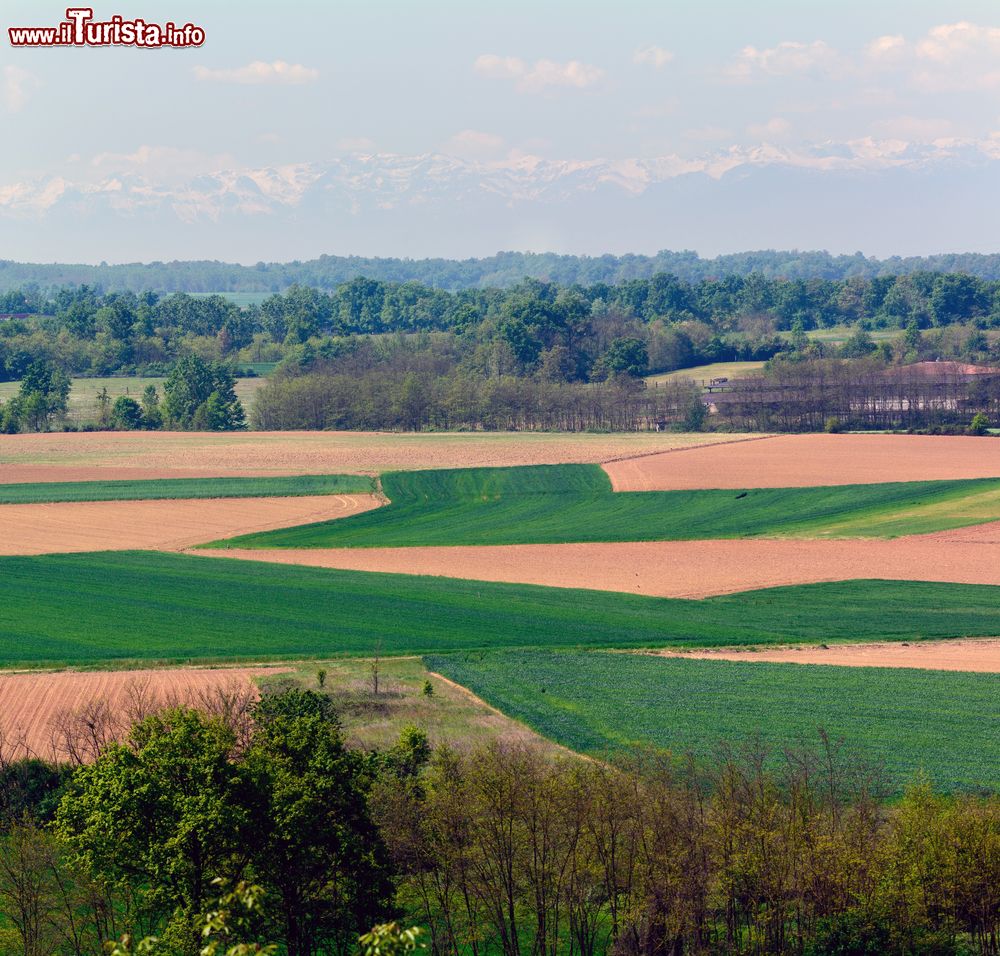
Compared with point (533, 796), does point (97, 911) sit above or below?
below

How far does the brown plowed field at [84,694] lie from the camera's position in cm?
3866

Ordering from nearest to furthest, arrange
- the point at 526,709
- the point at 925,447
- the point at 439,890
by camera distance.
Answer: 1. the point at 439,890
2. the point at 526,709
3. the point at 925,447

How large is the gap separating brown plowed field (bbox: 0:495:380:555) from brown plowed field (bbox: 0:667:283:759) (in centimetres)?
2664

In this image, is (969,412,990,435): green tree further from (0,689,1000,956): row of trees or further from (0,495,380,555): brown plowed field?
(0,689,1000,956): row of trees

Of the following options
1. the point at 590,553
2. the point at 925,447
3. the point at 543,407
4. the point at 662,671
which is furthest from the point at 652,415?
the point at 662,671

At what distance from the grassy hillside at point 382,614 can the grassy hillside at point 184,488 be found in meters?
23.2

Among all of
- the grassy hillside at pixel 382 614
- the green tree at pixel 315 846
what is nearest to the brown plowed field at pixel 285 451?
the grassy hillside at pixel 382 614

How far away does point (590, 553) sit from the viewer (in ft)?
234

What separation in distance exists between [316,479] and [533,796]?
229 ft

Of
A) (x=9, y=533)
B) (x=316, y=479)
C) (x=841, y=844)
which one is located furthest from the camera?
(x=316, y=479)

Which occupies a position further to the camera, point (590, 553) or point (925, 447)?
point (925, 447)

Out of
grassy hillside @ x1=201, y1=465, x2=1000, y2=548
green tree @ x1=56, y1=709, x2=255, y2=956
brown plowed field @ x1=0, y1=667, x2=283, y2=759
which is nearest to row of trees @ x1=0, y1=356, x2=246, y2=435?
grassy hillside @ x1=201, y1=465, x2=1000, y2=548

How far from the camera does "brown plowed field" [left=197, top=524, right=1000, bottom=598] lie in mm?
63688

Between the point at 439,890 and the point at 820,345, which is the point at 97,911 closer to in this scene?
the point at 439,890
